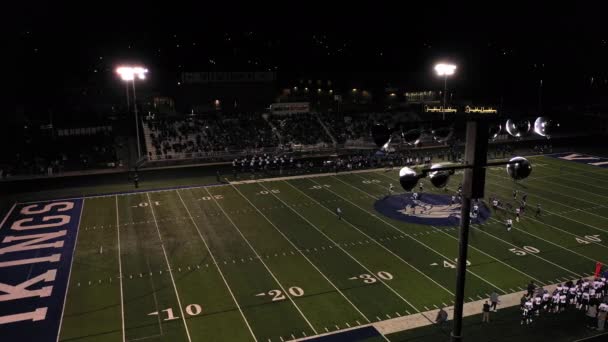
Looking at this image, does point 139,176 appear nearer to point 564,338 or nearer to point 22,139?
point 22,139

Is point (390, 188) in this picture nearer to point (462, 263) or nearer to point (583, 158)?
point (583, 158)

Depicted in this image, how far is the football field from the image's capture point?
1407 cm

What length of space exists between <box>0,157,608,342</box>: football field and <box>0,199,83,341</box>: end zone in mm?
395

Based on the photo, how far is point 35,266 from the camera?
18219 mm

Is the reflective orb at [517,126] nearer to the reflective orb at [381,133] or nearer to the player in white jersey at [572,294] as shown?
the reflective orb at [381,133]

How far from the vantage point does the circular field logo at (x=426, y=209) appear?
23.6 meters

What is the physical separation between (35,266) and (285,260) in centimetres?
995

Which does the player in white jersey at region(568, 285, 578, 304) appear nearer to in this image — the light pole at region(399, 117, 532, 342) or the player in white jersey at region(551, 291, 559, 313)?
the player in white jersey at region(551, 291, 559, 313)

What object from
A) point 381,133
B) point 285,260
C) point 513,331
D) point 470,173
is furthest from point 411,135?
point 285,260

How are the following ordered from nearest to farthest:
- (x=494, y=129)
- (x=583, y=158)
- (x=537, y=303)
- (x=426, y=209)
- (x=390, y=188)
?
(x=494, y=129)
(x=537, y=303)
(x=426, y=209)
(x=390, y=188)
(x=583, y=158)

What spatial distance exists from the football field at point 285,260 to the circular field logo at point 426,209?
1.64ft

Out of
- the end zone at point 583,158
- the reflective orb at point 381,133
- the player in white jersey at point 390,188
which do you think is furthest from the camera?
the end zone at point 583,158

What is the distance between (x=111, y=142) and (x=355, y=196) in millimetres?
26588

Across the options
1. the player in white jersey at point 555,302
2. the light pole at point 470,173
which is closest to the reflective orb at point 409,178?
the light pole at point 470,173
